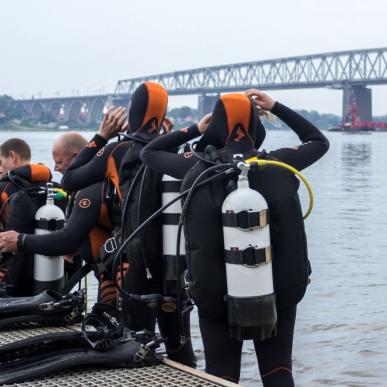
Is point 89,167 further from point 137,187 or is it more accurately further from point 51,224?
point 51,224

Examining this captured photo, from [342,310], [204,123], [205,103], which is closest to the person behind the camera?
[204,123]

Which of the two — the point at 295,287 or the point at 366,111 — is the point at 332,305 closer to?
the point at 295,287

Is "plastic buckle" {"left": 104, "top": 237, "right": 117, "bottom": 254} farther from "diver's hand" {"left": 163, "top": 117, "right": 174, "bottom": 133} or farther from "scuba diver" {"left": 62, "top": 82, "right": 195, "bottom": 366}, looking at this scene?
"diver's hand" {"left": 163, "top": 117, "right": 174, "bottom": 133}

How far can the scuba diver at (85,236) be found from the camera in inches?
182

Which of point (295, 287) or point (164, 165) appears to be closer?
point (295, 287)

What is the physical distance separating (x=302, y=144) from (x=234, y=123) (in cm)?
45

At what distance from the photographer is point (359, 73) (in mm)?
144875

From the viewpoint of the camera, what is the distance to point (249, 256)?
3533 mm

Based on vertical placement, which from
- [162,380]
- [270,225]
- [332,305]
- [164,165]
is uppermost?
[164,165]

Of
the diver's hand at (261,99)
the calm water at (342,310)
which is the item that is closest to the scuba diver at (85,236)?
the diver's hand at (261,99)

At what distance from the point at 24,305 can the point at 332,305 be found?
5336mm

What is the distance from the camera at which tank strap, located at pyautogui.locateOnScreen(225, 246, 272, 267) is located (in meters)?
3.54

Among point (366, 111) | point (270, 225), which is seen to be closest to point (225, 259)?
point (270, 225)

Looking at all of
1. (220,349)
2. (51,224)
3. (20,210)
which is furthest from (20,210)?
(220,349)
